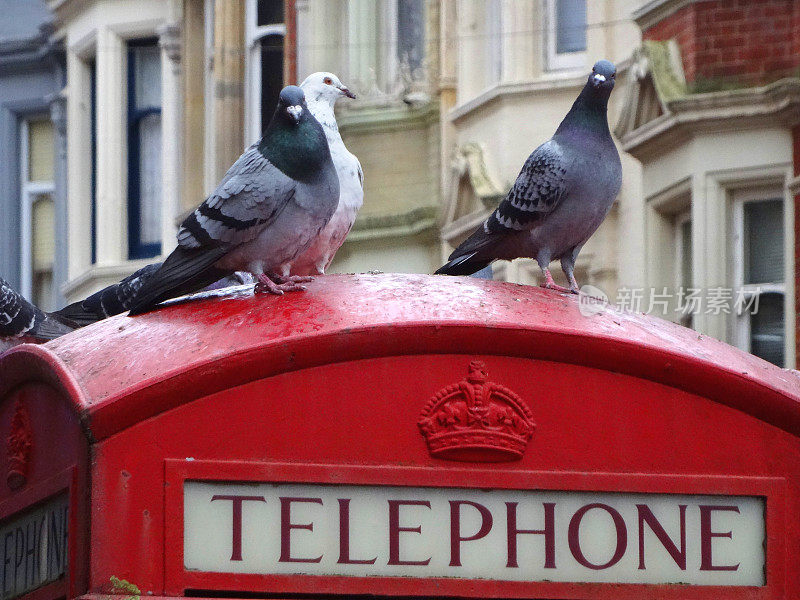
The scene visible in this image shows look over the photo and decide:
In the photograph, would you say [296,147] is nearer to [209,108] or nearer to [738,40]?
[738,40]

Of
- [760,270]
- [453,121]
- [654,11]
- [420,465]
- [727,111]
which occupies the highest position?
[654,11]

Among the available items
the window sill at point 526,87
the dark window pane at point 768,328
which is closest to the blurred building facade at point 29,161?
the window sill at point 526,87

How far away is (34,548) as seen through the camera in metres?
3.63

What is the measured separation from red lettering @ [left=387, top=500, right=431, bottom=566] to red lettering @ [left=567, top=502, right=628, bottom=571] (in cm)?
24

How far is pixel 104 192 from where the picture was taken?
22297 mm

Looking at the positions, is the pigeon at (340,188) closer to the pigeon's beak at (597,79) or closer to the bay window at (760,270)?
the pigeon's beak at (597,79)

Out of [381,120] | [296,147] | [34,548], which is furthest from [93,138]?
[34,548]

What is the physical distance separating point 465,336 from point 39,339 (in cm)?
490

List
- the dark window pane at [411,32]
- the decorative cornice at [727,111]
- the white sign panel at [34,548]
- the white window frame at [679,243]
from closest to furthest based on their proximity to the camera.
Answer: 1. the white sign panel at [34,548]
2. the decorative cornice at [727,111]
3. the white window frame at [679,243]
4. the dark window pane at [411,32]

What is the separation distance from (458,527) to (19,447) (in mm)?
892

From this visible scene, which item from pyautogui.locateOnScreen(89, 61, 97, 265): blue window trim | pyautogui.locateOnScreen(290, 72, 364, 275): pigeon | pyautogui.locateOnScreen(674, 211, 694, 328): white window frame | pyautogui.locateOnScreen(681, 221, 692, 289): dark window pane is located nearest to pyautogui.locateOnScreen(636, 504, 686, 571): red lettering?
pyautogui.locateOnScreen(290, 72, 364, 275): pigeon

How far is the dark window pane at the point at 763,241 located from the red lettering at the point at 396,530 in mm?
10343

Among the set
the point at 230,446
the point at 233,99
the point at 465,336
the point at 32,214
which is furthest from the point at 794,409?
the point at 32,214

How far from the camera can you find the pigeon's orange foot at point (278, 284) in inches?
150
